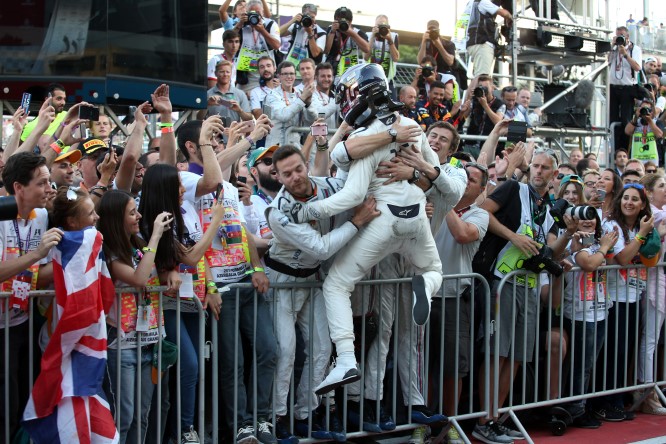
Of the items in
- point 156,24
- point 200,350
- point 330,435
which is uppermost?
point 156,24

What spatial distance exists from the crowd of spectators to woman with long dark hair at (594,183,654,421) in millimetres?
18

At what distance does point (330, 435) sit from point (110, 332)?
1.66 meters

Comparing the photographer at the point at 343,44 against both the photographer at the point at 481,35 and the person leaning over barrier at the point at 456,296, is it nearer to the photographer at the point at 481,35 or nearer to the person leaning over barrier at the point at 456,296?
the photographer at the point at 481,35

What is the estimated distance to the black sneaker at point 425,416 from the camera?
6.67m

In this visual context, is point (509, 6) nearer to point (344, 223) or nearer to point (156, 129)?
point (156, 129)

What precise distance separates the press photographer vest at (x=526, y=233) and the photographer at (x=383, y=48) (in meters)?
5.74

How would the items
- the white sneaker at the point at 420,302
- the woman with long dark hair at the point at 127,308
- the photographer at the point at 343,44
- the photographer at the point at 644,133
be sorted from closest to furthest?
the woman with long dark hair at the point at 127,308, the white sneaker at the point at 420,302, the photographer at the point at 343,44, the photographer at the point at 644,133

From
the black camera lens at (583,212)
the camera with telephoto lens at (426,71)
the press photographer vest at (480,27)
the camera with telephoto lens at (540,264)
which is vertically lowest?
the camera with telephoto lens at (540,264)

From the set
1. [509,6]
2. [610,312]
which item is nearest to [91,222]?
[610,312]

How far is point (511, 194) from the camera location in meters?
7.36

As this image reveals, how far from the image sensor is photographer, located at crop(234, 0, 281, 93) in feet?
38.8

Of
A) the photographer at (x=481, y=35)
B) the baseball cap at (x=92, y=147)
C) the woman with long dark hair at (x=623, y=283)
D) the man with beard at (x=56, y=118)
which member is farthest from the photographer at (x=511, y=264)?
the photographer at (x=481, y=35)

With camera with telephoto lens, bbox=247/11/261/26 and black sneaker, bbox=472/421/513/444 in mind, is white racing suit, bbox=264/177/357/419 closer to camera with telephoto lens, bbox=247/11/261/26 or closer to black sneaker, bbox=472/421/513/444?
black sneaker, bbox=472/421/513/444

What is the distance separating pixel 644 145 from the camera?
568 inches
